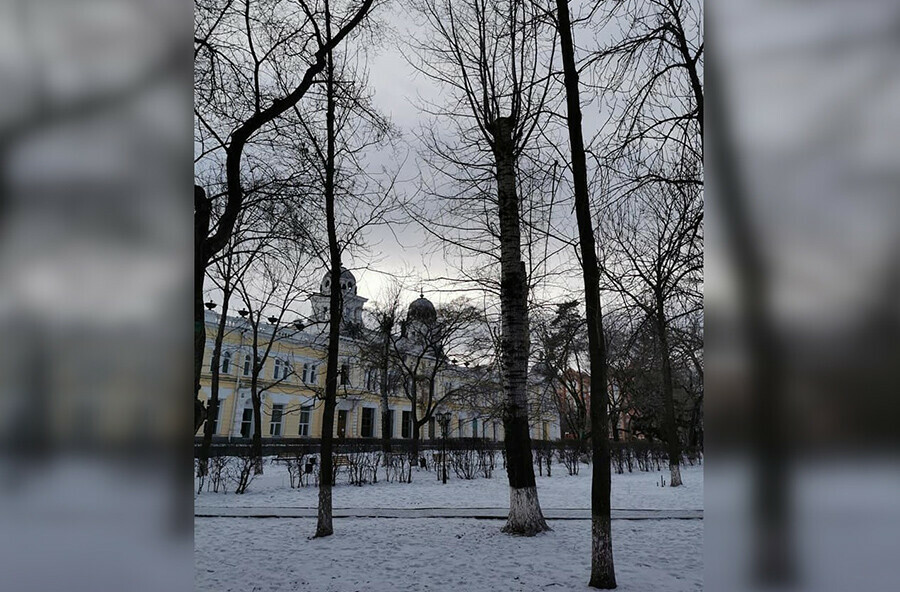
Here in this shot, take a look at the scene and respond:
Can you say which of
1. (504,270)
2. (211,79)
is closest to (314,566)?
(504,270)

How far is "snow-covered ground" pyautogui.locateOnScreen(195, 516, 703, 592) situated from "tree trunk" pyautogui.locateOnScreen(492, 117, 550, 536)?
341 mm

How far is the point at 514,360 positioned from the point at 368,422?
1618 inches

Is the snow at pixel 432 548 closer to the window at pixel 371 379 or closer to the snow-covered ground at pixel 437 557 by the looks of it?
the snow-covered ground at pixel 437 557

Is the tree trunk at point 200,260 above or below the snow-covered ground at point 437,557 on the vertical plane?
above

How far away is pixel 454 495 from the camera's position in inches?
579

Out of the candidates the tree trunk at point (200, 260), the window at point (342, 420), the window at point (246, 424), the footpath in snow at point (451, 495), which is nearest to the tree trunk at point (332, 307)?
the tree trunk at point (200, 260)

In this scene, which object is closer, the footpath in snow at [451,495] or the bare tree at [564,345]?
the footpath in snow at [451,495]

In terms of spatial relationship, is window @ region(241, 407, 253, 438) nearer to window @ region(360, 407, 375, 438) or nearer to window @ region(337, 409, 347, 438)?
window @ region(337, 409, 347, 438)

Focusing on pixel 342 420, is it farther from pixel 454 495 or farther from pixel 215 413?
pixel 454 495

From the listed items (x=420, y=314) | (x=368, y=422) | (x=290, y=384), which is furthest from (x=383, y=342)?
(x=368, y=422)

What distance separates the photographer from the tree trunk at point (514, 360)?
26.5 feet

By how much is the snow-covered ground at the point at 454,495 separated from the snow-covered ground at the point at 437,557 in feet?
10.4
